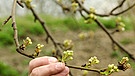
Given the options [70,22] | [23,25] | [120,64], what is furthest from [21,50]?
[70,22]

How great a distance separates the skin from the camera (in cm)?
106

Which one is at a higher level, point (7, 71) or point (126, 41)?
point (126, 41)

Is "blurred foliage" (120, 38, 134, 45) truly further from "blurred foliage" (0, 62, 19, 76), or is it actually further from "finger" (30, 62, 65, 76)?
"finger" (30, 62, 65, 76)

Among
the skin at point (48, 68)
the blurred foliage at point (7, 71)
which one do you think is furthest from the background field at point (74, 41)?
the skin at point (48, 68)

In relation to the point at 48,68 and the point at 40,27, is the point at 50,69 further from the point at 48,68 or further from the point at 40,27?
the point at 40,27

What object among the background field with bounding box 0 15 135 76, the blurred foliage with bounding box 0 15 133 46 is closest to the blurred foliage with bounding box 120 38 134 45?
the background field with bounding box 0 15 135 76

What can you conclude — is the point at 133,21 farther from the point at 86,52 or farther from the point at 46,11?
the point at 46,11

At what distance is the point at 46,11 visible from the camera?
8562 millimetres

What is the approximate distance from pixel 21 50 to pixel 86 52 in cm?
394

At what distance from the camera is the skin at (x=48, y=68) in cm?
106

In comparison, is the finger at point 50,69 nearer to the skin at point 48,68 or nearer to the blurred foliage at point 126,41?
the skin at point 48,68

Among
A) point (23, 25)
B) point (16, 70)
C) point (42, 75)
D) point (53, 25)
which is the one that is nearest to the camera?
point (42, 75)

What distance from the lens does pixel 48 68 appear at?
106 cm

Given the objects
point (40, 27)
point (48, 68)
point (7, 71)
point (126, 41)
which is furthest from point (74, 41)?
point (48, 68)
